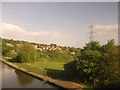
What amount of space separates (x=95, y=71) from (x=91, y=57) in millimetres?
1589

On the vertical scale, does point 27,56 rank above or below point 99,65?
above

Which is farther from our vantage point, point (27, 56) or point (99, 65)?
point (27, 56)

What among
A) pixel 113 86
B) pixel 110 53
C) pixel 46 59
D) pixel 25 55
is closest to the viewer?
pixel 113 86

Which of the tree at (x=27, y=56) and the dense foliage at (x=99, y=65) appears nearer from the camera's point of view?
the dense foliage at (x=99, y=65)

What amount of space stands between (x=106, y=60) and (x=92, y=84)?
306 centimetres

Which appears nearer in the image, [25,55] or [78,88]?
[78,88]

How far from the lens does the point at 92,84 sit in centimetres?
2366

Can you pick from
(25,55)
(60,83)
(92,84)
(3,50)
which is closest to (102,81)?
(92,84)

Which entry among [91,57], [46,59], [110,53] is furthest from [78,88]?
[46,59]

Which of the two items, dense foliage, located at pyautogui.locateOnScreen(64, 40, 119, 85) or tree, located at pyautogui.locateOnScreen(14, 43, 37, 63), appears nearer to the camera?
dense foliage, located at pyautogui.locateOnScreen(64, 40, 119, 85)

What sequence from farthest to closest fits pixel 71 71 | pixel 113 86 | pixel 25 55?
1. pixel 25 55
2. pixel 71 71
3. pixel 113 86

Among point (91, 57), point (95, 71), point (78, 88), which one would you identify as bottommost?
point (78, 88)

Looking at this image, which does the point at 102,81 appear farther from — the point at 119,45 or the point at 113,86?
the point at 119,45

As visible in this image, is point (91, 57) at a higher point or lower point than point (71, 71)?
higher
